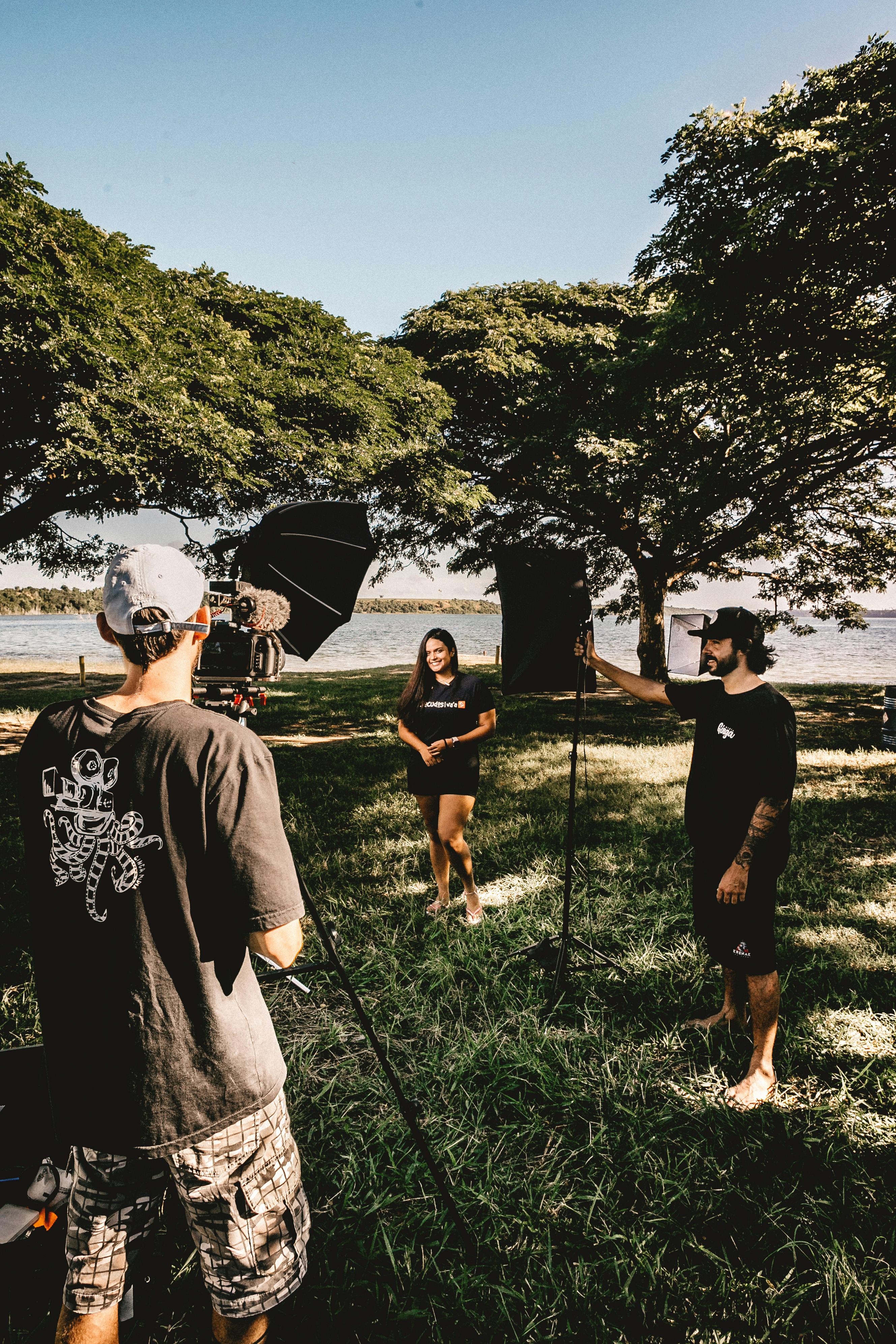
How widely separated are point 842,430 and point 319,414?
33.6 feet

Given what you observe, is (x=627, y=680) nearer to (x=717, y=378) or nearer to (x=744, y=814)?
(x=744, y=814)

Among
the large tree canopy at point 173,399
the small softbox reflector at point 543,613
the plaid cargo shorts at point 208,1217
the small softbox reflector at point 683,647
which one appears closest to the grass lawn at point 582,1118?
the plaid cargo shorts at point 208,1217

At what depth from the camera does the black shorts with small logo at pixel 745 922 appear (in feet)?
9.29

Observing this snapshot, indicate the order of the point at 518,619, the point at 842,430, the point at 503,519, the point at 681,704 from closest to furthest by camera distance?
the point at 681,704 < the point at 518,619 < the point at 842,430 < the point at 503,519

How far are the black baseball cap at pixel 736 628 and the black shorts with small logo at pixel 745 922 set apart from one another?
1115 mm

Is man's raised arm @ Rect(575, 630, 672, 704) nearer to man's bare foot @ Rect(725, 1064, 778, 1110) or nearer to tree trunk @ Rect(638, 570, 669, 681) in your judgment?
man's bare foot @ Rect(725, 1064, 778, 1110)

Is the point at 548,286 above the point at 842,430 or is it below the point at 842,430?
above

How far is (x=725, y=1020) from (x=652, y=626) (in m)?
15.8

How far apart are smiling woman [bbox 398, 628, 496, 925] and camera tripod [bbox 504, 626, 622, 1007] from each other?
0.58 meters

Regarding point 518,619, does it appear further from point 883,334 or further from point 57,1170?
point 883,334

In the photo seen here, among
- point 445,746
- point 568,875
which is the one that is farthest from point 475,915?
point 445,746

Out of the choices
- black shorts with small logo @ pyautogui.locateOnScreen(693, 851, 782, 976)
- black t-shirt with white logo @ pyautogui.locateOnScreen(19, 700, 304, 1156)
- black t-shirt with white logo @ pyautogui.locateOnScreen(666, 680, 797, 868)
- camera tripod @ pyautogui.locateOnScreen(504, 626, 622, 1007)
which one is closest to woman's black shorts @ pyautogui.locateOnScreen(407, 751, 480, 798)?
camera tripod @ pyautogui.locateOnScreen(504, 626, 622, 1007)

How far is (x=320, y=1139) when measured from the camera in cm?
270

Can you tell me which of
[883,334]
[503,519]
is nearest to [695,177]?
[883,334]
